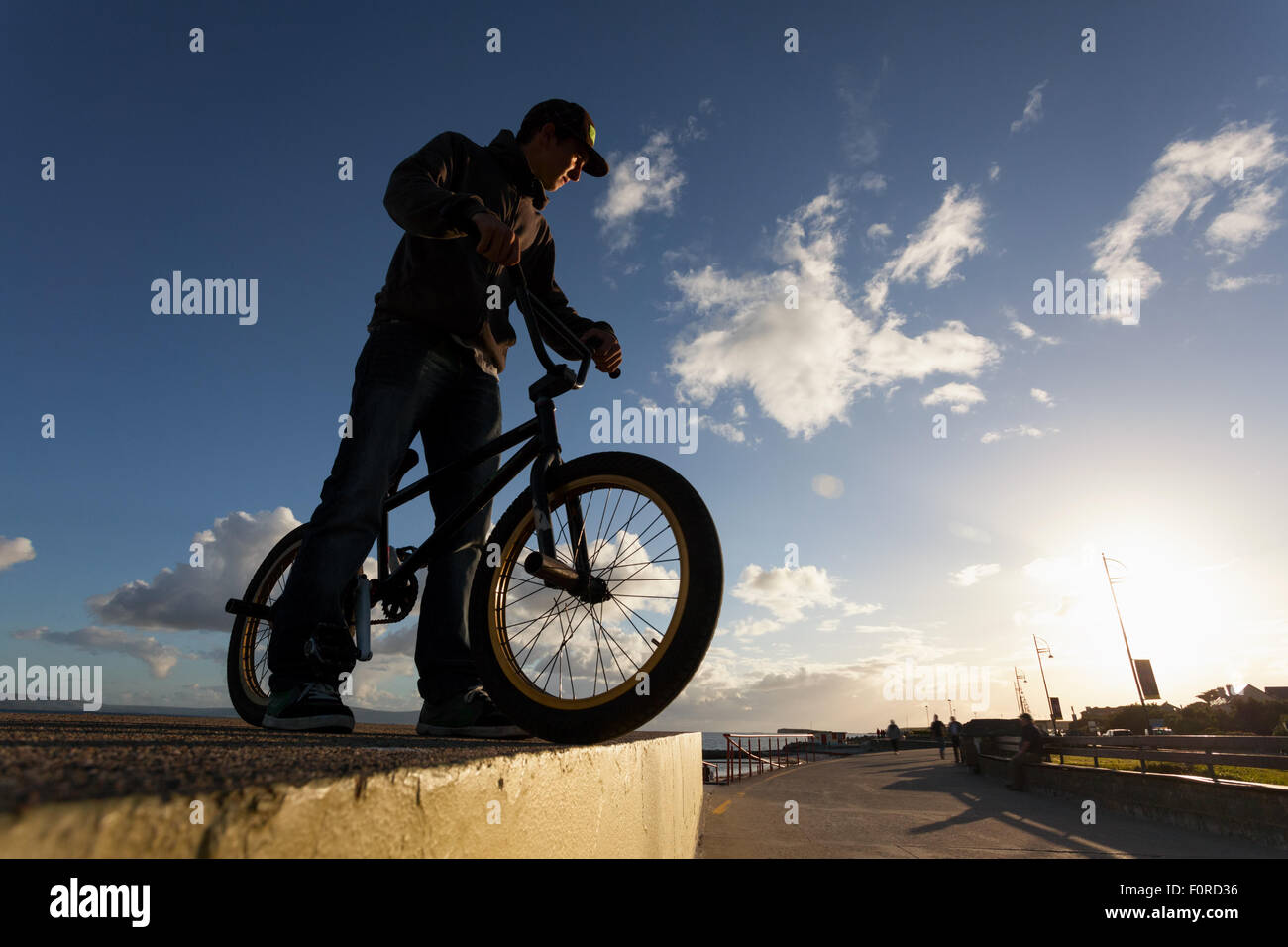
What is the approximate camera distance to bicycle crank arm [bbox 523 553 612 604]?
98.0 inches

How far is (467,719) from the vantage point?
8.84 ft

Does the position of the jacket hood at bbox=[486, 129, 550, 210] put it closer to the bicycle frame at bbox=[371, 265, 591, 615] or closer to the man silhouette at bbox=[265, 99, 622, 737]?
the man silhouette at bbox=[265, 99, 622, 737]

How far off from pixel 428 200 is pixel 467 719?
210cm

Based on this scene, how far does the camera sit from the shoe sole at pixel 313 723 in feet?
7.63

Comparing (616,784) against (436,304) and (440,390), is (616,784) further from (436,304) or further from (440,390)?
(436,304)

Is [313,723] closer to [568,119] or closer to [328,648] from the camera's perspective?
[328,648]

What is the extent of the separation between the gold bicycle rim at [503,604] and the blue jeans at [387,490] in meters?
0.44

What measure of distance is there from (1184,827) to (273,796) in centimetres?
Result: 1187

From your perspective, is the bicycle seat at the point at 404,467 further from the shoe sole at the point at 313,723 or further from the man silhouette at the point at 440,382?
the shoe sole at the point at 313,723

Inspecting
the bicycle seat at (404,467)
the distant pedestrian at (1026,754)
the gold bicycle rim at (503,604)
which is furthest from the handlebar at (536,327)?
the distant pedestrian at (1026,754)

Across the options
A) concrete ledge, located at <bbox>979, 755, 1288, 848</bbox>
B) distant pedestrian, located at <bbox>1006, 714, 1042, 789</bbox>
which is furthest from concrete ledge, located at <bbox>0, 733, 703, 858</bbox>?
distant pedestrian, located at <bbox>1006, 714, 1042, 789</bbox>

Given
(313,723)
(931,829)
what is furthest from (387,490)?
(931,829)

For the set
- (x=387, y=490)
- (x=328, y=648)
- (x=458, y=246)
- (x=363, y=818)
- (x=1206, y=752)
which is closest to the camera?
(x=363, y=818)

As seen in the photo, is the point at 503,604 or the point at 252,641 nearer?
the point at 503,604
